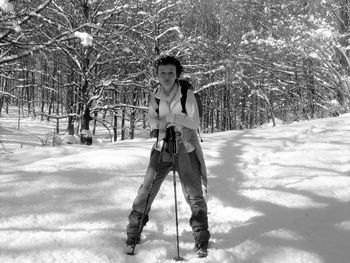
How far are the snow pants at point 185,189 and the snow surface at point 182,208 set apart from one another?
0.20 meters

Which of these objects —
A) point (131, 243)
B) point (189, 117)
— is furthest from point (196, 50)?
point (131, 243)

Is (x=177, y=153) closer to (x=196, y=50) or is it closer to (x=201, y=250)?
(x=201, y=250)

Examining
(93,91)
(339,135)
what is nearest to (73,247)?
(339,135)

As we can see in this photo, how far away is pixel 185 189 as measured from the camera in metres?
3.43

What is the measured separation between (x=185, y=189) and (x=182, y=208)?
3.11ft

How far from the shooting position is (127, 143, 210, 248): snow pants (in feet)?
10.8

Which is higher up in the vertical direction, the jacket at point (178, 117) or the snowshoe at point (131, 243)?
the jacket at point (178, 117)

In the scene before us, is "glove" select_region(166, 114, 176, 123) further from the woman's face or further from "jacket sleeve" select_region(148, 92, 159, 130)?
the woman's face

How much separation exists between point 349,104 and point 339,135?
4104mm

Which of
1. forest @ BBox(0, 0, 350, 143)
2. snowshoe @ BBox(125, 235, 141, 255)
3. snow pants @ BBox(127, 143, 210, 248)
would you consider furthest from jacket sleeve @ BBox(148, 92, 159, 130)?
forest @ BBox(0, 0, 350, 143)

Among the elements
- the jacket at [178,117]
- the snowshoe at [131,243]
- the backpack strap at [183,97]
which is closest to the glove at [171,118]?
the jacket at [178,117]

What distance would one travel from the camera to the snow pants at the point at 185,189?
3.30 m

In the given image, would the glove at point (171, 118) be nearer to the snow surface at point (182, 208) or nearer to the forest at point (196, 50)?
the snow surface at point (182, 208)

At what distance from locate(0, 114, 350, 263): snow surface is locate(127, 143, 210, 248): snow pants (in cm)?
20
